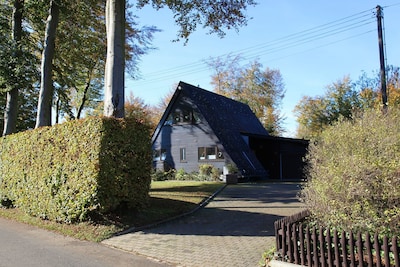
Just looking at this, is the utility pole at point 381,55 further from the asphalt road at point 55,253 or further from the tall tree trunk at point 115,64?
the asphalt road at point 55,253

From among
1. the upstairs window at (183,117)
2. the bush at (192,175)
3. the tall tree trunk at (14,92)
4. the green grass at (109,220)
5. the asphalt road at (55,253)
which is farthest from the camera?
the upstairs window at (183,117)

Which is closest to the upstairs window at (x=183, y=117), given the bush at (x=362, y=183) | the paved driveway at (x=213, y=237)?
the paved driveway at (x=213, y=237)

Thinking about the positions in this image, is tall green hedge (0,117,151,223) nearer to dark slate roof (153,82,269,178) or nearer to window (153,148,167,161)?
dark slate roof (153,82,269,178)

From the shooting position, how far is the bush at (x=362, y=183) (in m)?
5.14

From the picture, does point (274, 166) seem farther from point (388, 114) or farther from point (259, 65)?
point (259, 65)

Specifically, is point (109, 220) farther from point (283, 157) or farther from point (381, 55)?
point (283, 157)

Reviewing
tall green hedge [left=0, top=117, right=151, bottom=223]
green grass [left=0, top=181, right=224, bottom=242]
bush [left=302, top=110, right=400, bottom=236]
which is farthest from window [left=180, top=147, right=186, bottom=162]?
bush [left=302, top=110, right=400, bottom=236]

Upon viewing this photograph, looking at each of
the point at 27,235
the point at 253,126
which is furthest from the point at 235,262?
the point at 253,126

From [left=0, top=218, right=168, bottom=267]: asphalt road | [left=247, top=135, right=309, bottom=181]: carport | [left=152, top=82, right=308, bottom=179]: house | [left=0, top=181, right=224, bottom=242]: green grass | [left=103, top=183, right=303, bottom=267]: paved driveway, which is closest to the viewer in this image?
[left=0, top=218, right=168, bottom=267]: asphalt road

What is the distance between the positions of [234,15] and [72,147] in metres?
8.88

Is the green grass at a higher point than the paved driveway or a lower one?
higher

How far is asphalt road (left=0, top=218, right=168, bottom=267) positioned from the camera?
6.31 meters

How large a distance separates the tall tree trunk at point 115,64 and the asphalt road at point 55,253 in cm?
413

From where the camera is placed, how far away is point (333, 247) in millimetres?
5059
